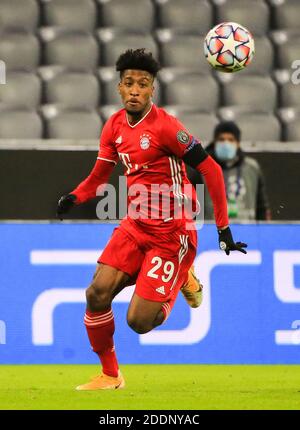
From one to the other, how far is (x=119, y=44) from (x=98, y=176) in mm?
4804

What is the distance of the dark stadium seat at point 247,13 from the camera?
39.1ft

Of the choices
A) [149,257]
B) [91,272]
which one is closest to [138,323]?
[149,257]

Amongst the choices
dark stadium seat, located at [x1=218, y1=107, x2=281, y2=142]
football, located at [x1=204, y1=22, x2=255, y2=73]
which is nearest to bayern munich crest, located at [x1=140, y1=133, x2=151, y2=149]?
football, located at [x1=204, y1=22, x2=255, y2=73]

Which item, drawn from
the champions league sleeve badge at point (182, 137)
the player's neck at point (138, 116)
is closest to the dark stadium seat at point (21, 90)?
the player's neck at point (138, 116)

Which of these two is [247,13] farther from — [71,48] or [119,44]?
[71,48]

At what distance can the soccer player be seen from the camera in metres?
6.47

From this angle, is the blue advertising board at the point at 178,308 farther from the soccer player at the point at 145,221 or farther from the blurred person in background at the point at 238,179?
the soccer player at the point at 145,221

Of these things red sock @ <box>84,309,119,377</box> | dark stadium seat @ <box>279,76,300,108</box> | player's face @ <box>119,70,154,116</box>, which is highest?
player's face @ <box>119,70,154,116</box>

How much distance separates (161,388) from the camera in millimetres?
7020

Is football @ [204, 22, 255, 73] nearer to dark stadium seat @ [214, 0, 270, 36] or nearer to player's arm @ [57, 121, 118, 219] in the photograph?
player's arm @ [57, 121, 118, 219]

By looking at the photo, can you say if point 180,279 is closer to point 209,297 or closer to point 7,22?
point 209,297

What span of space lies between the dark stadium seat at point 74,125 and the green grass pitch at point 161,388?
291 cm

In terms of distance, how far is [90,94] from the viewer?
1105 cm

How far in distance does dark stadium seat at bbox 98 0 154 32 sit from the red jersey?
5216 mm
